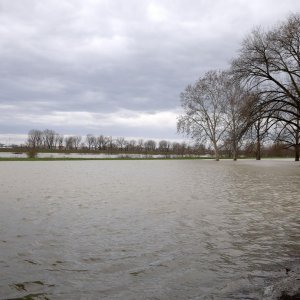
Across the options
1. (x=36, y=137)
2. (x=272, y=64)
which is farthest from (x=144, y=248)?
(x=36, y=137)

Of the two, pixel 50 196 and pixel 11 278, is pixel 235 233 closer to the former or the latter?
pixel 11 278

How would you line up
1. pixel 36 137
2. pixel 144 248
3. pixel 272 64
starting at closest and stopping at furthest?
pixel 144 248 < pixel 272 64 < pixel 36 137

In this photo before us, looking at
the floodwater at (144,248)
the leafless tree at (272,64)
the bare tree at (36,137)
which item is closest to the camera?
the floodwater at (144,248)

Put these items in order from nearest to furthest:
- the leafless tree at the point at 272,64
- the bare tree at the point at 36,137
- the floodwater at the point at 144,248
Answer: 1. the floodwater at the point at 144,248
2. the leafless tree at the point at 272,64
3. the bare tree at the point at 36,137

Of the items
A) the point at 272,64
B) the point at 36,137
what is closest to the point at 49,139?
the point at 36,137

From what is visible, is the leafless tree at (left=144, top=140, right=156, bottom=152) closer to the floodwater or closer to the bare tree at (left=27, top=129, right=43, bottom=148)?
the bare tree at (left=27, top=129, right=43, bottom=148)

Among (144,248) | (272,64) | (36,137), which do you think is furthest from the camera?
(36,137)

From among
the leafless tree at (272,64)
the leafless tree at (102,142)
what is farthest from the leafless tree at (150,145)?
the leafless tree at (272,64)

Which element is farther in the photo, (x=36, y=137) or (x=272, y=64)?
(x=36, y=137)

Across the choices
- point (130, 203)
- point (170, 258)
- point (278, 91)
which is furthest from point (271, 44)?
point (170, 258)

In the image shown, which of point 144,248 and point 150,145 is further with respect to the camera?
point 150,145

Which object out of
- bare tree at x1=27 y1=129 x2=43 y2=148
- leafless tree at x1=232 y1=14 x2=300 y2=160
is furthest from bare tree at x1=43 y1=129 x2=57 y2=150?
leafless tree at x1=232 y1=14 x2=300 y2=160

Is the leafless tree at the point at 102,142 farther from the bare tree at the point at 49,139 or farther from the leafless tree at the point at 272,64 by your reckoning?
the leafless tree at the point at 272,64

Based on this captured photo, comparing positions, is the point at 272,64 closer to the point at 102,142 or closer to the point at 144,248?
the point at 144,248
